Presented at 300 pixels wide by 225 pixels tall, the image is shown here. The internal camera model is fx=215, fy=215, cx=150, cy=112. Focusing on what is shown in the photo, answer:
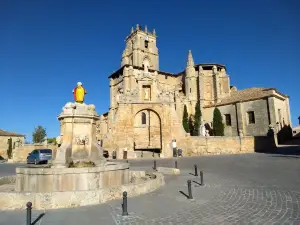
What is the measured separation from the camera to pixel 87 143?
8.74 meters

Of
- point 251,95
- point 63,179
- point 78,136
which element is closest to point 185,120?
A: point 251,95

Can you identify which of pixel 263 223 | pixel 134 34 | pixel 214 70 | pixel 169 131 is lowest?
pixel 263 223

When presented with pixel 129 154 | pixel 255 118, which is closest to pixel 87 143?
pixel 129 154

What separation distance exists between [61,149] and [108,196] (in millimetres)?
3054

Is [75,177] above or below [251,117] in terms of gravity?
below

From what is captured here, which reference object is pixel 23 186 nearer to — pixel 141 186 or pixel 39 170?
pixel 39 170

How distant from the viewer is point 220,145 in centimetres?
2861

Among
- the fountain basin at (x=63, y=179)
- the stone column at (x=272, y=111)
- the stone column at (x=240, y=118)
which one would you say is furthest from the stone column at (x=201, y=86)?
the fountain basin at (x=63, y=179)

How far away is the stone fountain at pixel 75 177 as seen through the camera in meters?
5.91

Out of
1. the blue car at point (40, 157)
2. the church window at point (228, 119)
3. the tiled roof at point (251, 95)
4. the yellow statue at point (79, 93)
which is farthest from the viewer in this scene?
the church window at point (228, 119)

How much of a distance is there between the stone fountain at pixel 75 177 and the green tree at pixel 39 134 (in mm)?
46091

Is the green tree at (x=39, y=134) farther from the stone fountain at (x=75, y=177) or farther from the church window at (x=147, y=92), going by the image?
the stone fountain at (x=75, y=177)

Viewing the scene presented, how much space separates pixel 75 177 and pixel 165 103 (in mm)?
21015

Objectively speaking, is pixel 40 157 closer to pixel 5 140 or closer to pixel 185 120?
pixel 185 120
